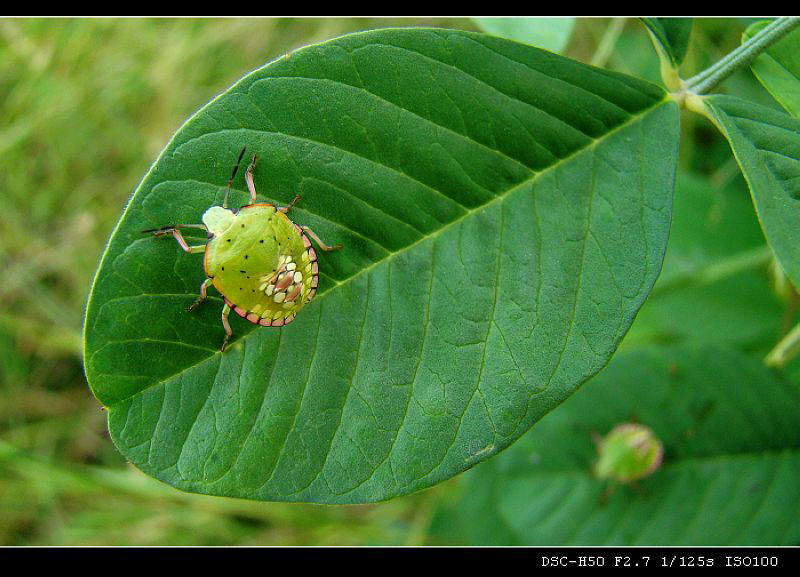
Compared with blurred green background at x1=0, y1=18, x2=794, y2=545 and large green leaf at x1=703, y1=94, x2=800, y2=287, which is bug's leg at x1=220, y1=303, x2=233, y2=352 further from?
blurred green background at x1=0, y1=18, x2=794, y2=545

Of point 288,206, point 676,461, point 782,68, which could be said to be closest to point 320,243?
point 288,206

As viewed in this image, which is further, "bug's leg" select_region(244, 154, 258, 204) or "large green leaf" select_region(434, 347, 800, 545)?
"large green leaf" select_region(434, 347, 800, 545)

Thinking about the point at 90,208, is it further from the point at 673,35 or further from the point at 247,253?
the point at 673,35

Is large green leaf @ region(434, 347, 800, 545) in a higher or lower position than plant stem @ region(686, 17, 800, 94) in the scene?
lower

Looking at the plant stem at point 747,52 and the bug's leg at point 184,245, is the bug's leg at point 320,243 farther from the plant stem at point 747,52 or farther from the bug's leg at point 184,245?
the plant stem at point 747,52

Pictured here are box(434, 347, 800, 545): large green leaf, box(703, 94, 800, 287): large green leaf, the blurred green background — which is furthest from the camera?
the blurred green background

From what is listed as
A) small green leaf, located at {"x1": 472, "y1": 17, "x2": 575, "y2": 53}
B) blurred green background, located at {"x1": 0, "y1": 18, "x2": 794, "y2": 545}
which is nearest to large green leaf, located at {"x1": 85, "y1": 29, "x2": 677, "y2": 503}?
small green leaf, located at {"x1": 472, "y1": 17, "x2": 575, "y2": 53}
